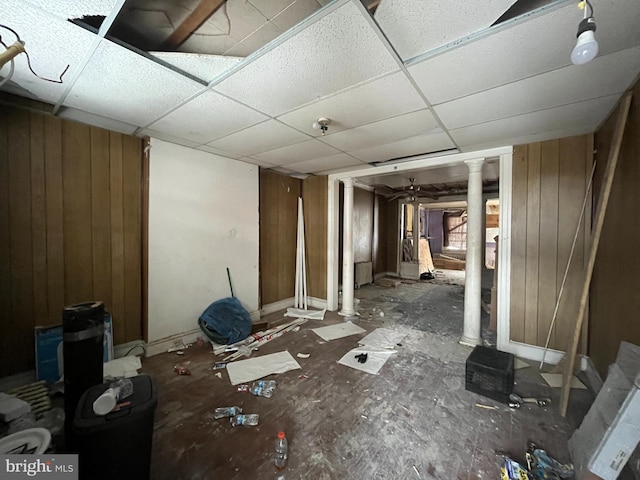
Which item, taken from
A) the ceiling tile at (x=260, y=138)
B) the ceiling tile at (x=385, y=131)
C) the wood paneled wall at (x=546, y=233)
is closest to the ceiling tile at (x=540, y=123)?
the wood paneled wall at (x=546, y=233)

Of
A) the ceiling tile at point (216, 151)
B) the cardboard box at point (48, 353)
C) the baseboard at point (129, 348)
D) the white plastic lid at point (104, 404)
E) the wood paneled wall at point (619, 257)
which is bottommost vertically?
the baseboard at point (129, 348)

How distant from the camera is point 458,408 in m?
1.98

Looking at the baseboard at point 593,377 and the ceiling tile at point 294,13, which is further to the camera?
the baseboard at point 593,377

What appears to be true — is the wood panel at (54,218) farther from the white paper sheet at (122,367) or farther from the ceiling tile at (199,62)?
the ceiling tile at (199,62)

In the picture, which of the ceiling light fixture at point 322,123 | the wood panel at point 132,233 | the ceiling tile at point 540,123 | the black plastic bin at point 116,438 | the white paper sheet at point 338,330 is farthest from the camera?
the white paper sheet at point 338,330

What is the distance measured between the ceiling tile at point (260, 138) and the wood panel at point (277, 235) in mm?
1059

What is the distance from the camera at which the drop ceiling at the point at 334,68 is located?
45.6 inches

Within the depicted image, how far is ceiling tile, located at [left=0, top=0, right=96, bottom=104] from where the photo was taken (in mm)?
1170

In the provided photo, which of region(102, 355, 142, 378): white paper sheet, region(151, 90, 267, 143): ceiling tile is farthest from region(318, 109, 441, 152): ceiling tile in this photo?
region(102, 355, 142, 378): white paper sheet

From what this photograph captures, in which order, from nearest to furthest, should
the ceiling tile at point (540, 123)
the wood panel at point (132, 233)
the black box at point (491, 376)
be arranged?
the ceiling tile at point (540, 123) → the black box at point (491, 376) → the wood panel at point (132, 233)

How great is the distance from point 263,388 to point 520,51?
2.97 m

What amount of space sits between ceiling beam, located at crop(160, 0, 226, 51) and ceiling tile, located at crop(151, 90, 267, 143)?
0.42m

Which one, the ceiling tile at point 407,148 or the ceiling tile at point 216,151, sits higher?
the ceiling tile at point 216,151

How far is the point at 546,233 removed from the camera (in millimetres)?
2723
